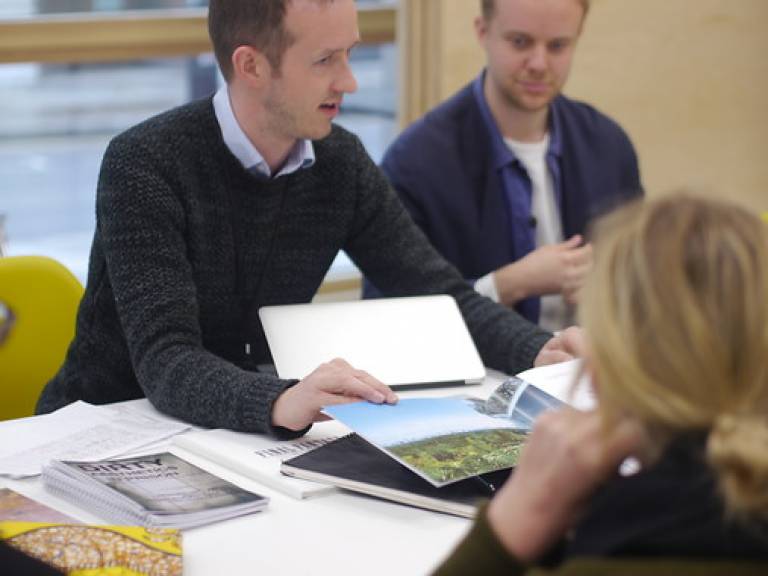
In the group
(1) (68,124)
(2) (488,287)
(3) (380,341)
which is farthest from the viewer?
(1) (68,124)

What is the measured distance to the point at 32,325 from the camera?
7.52 ft

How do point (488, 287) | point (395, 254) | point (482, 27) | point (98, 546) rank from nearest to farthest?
point (98, 546) < point (395, 254) < point (488, 287) < point (482, 27)

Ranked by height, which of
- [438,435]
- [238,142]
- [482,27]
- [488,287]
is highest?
[482,27]

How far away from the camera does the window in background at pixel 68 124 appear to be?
342cm

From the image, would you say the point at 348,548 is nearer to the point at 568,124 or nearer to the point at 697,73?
the point at 568,124

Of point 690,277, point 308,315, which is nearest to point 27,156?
point 308,315

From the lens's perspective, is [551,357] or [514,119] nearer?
[551,357]

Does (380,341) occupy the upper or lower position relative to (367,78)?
lower

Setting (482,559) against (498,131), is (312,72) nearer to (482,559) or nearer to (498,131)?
(498,131)

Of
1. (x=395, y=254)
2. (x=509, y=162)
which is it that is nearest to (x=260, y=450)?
(x=395, y=254)

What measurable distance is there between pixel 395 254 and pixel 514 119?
2.05 feet

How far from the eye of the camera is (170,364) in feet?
Result: 6.31

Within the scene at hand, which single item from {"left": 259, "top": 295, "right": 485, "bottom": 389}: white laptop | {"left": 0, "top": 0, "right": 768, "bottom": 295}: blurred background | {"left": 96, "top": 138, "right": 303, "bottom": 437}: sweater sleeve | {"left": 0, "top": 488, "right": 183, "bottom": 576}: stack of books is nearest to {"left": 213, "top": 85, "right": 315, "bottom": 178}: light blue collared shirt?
{"left": 96, "top": 138, "right": 303, "bottom": 437}: sweater sleeve

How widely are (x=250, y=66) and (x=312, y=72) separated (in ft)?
0.37
